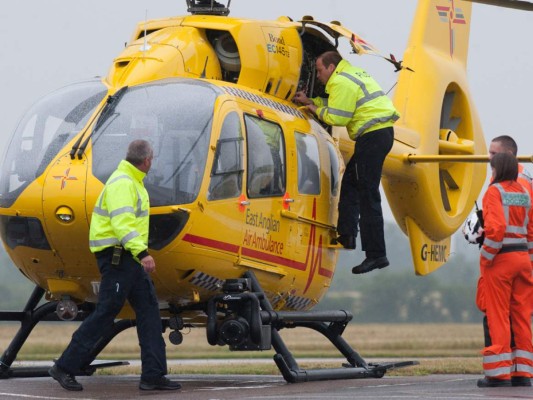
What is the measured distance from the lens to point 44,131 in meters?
10.5

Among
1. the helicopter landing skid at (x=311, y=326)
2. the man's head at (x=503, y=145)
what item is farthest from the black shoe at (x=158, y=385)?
the man's head at (x=503, y=145)

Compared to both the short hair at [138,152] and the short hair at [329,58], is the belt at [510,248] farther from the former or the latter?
the short hair at [138,152]

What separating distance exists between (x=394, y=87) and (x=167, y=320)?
196 inches

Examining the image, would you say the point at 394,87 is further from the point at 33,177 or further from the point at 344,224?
the point at 33,177

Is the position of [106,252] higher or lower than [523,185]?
lower

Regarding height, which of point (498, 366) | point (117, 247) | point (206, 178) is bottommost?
point (498, 366)

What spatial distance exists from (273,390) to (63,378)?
1591 mm

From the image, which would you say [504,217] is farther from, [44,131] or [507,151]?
[44,131]

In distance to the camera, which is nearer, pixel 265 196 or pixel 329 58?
pixel 265 196

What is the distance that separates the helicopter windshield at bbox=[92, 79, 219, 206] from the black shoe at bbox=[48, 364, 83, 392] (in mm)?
1472

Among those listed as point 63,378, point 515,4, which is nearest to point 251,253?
point 63,378

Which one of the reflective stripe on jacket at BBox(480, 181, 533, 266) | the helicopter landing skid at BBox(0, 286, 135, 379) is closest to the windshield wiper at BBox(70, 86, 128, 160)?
the helicopter landing skid at BBox(0, 286, 135, 379)

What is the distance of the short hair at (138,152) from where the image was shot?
371 inches

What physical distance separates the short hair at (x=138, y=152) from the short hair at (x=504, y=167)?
2.86 m
